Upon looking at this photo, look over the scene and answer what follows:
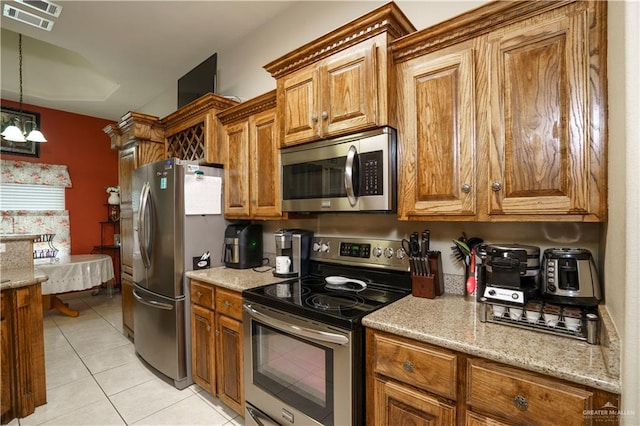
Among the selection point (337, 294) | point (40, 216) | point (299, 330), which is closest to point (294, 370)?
point (299, 330)

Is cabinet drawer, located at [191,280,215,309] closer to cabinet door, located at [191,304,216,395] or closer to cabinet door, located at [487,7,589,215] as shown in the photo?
cabinet door, located at [191,304,216,395]

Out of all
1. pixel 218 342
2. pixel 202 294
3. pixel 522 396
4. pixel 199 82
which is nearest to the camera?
pixel 522 396

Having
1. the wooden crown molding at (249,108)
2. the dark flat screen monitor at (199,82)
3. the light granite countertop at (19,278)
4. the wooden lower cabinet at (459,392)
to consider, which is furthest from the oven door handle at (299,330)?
the dark flat screen monitor at (199,82)

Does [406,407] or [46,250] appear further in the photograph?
[46,250]

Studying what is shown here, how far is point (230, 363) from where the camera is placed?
6.33 ft

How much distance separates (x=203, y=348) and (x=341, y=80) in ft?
6.69

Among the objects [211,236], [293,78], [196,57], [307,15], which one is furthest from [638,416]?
[196,57]

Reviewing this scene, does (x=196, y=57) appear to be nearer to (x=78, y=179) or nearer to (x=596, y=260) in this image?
(x=78, y=179)

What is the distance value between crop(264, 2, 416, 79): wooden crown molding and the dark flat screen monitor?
4.13 feet

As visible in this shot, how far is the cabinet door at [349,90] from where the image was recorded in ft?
4.89

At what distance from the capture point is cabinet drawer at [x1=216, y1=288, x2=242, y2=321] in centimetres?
185

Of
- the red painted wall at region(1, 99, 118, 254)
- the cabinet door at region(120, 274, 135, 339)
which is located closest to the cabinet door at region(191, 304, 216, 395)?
the cabinet door at region(120, 274, 135, 339)

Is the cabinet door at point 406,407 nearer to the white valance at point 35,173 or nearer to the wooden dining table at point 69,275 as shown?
the wooden dining table at point 69,275

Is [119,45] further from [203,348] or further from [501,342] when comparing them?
[501,342]
